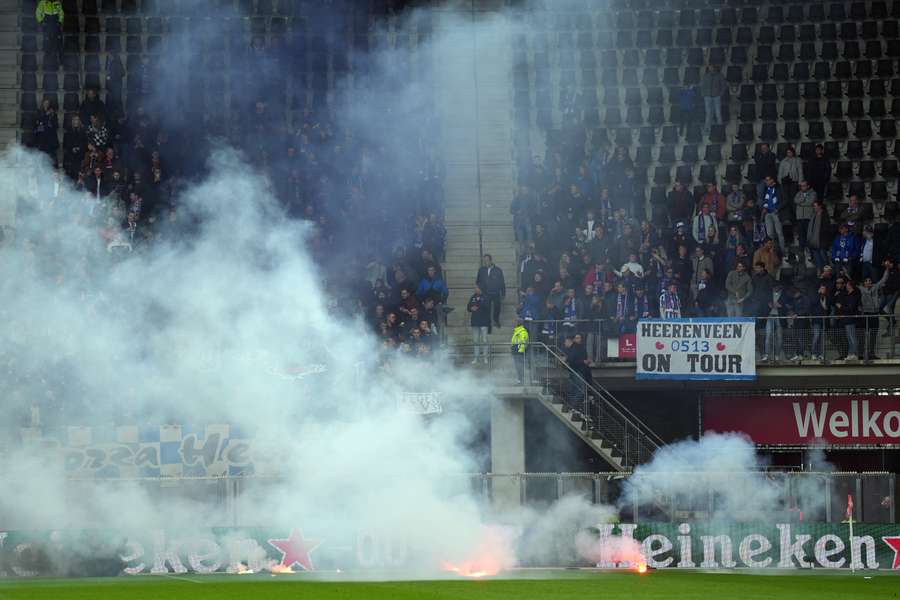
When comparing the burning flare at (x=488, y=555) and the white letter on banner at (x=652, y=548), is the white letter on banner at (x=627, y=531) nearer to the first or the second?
the white letter on banner at (x=652, y=548)

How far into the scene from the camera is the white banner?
26.6 m

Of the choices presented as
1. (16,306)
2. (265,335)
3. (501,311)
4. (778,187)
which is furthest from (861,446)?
(16,306)

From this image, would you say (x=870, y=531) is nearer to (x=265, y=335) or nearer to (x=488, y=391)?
(x=488, y=391)

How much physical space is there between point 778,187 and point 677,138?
356 cm

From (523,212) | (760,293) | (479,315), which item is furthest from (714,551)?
(523,212)

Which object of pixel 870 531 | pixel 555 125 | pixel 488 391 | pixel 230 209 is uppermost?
pixel 555 125

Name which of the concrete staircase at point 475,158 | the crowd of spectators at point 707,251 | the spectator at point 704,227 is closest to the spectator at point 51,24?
the concrete staircase at point 475,158

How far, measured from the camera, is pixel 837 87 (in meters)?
33.1

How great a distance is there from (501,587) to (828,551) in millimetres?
5513

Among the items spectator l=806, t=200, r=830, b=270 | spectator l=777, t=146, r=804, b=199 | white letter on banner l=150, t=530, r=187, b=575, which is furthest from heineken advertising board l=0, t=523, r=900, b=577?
spectator l=777, t=146, r=804, b=199

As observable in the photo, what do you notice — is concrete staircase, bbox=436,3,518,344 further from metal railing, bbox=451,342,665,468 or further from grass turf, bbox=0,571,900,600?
grass turf, bbox=0,571,900,600

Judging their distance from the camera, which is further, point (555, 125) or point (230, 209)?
point (555, 125)

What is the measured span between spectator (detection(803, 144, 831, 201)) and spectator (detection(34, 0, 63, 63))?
15.3 metres

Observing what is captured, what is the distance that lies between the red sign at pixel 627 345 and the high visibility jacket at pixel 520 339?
5.74 feet
